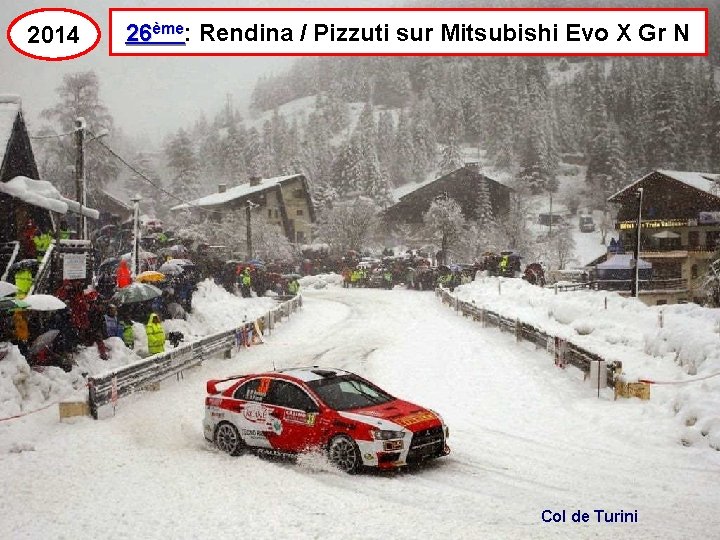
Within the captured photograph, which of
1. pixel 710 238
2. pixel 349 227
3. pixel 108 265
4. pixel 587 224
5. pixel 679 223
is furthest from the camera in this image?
pixel 587 224

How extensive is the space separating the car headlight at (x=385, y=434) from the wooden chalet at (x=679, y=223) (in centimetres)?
5007

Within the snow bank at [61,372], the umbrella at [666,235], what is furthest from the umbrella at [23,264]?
the umbrella at [666,235]

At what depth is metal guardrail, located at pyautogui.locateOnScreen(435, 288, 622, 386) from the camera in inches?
611

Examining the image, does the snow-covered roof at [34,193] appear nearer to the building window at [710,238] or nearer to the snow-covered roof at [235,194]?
the snow-covered roof at [235,194]

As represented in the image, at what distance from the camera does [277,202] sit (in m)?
73.5

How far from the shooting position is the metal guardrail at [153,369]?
13.1 m

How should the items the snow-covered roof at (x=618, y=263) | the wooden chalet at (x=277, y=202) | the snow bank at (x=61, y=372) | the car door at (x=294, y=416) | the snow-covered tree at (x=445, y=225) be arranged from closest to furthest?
the car door at (x=294, y=416) → the snow bank at (x=61, y=372) → the snow-covered roof at (x=618, y=263) → the snow-covered tree at (x=445, y=225) → the wooden chalet at (x=277, y=202)

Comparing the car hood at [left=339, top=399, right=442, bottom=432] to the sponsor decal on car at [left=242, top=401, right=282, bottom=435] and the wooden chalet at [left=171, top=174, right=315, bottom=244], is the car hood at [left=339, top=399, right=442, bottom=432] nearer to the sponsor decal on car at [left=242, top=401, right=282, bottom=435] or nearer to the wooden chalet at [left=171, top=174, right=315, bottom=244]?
the sponsor decal on car at [left=242, top=401, right=282, bottom=435]

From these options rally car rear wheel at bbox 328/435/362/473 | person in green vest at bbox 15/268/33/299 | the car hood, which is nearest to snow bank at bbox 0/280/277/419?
person in green vest at bbox 15/268/33/299

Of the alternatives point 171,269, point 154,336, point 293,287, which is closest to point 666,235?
point 293,287

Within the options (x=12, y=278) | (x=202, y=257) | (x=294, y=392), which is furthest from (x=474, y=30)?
(x=202, y=257)

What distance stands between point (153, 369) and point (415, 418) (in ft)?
28.2

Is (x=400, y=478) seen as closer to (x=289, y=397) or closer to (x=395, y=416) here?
(x=395, y=416)

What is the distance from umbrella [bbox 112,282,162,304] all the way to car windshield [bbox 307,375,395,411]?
9786 mm
